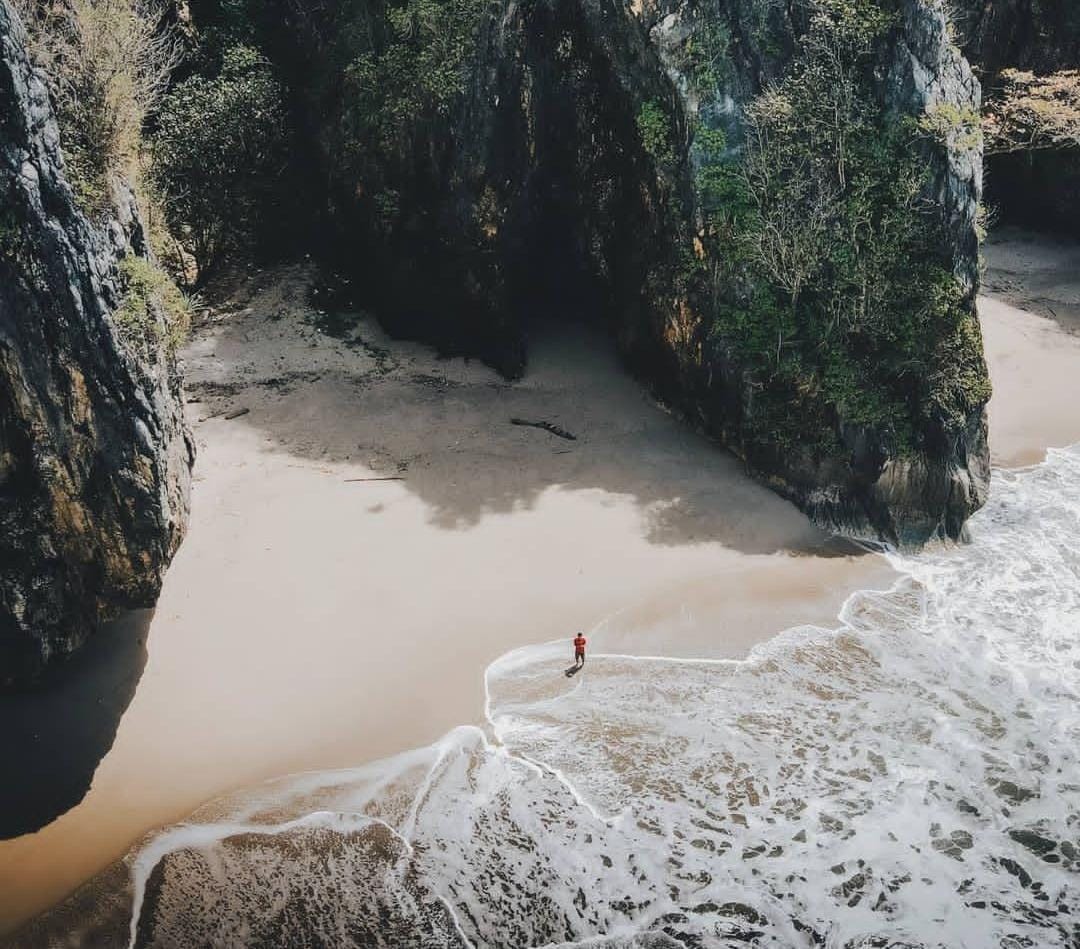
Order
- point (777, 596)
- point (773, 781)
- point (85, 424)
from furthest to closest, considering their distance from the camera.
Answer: point (777, 596)
point (773, 781)
point (85, 424)

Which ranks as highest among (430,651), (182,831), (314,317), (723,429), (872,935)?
(314,317)

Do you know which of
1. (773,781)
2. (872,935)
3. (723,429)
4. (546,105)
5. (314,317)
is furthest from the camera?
(314,317)

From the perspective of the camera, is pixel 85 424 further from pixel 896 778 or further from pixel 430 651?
pixel 896 778

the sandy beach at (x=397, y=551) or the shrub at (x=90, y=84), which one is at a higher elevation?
the shrub at (x=90, y=84)

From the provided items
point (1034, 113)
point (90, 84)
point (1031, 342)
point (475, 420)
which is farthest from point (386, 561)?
point (1034, 113)

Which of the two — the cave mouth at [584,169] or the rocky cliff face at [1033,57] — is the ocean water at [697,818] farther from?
the rocky cliff face at [1033,57]

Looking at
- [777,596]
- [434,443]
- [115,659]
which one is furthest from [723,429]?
[115,659]

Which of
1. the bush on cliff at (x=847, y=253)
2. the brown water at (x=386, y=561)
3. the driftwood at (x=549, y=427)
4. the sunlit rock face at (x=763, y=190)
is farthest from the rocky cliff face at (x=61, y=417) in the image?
the bush on cliff at (x=847, y=253)
